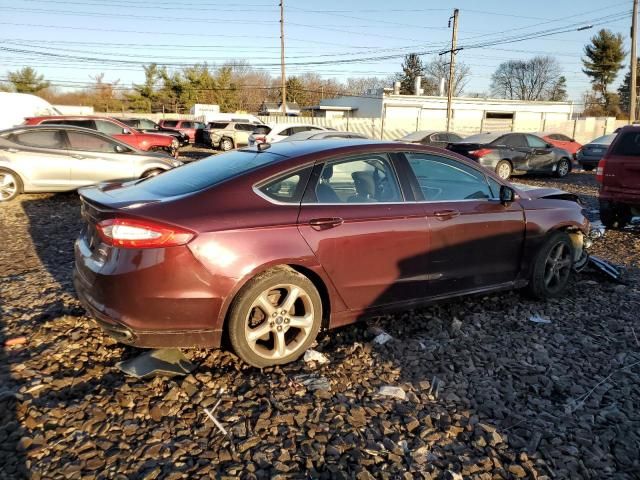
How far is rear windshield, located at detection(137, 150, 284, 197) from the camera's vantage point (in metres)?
3.29

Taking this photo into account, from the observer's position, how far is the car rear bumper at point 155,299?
112 inches

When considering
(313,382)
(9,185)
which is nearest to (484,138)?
(9,185)

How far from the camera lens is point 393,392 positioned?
3021mm

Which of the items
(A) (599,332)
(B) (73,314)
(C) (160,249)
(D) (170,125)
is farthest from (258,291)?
(D) (170,125)

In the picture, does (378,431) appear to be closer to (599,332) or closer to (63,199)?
(599,332)

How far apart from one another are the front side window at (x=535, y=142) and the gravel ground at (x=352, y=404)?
12590 millimetres

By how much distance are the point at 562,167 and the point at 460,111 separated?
2629cm

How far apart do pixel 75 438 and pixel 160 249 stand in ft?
3.57

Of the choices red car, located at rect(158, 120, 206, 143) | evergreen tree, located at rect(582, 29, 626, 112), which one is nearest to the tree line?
evergreen tree, located at rect(582, 29, 626, 112)

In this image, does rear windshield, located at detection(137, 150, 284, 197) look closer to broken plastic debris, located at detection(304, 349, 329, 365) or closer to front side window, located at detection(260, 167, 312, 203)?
front side window, located at detection(260, 167, 312, 203)

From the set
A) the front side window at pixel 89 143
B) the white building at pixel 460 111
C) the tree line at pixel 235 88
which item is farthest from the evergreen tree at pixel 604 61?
the front side window at pixel 89 143

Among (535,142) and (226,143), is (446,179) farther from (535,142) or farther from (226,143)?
(226,143)

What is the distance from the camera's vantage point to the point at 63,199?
959 centimetres

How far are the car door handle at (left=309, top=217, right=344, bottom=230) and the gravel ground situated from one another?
38.1 inches
